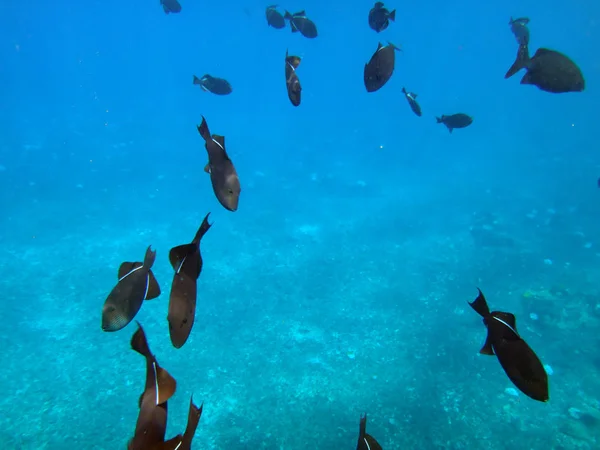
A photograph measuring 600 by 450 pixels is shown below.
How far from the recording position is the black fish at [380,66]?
3.88 m

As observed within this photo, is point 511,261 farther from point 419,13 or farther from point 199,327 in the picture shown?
point 419,13

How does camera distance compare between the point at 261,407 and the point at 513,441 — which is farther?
the point at 261,407

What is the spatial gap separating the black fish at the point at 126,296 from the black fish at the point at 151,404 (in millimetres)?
845

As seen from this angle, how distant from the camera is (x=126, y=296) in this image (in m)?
2.67

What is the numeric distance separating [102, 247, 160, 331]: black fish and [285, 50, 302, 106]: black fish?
91.8 inches

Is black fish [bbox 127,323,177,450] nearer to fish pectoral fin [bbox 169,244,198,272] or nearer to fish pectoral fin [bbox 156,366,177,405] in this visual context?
fish pectoral fin [bbox 156,366,177,405]

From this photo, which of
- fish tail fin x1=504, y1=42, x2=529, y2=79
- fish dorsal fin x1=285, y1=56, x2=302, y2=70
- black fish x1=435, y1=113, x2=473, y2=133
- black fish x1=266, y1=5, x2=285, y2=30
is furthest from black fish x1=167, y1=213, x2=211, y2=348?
black fish x1=266, y1=5, x2=285, y2=30

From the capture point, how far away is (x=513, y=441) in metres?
8.47

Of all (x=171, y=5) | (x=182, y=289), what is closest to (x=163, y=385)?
(x=182, y=289)

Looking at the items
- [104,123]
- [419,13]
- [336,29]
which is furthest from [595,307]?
[336,29]

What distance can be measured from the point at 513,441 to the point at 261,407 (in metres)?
6.01

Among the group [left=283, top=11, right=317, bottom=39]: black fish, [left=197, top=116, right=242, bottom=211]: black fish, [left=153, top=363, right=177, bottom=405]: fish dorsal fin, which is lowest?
[left=153, top=363, right=177, bottom=405]: fish dorsal fin

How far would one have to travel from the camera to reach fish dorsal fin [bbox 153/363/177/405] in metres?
1.86

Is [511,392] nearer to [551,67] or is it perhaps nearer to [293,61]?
[551,67]
